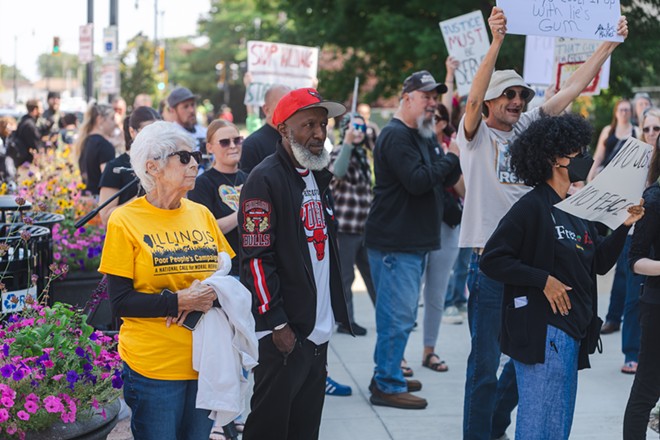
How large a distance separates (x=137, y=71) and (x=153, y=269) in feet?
146

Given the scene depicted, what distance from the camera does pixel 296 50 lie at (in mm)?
10281

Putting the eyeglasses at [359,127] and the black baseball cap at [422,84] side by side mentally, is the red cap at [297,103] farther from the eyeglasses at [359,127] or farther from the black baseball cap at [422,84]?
the eyeglasses at [359,127]

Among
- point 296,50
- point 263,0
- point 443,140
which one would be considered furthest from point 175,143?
point 263,0

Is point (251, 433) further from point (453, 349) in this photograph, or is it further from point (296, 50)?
point (296, 50)

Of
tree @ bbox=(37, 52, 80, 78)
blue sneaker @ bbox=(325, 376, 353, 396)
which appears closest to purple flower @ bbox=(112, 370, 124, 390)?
blue sneaker @ bbox=(325, 376, 353, 396)

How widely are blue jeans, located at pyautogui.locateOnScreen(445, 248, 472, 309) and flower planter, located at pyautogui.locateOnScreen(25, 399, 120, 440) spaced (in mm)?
5529

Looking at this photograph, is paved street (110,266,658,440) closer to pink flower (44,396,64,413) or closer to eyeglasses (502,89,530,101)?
pink flower (44,396,64,413)

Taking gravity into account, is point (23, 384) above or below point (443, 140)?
below

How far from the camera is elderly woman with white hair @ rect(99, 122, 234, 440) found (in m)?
3.73

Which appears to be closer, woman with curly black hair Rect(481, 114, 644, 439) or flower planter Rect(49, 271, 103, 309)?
woman with curly black hair Rect(481, 114, 644, 439)

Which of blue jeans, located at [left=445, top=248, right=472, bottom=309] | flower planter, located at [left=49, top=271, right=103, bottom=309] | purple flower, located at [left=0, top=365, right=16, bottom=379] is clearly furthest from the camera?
blue jeans, located at [left=445, top=248, right=472, bottom=309]

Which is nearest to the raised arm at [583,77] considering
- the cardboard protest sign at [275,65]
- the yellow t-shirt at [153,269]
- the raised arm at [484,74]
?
the raised arm at [484,74]

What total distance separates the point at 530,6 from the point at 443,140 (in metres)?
3.24

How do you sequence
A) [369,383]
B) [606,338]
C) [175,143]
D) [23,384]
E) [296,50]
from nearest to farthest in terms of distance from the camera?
1. [23,384]
2. [175,143]
3. [369,383]
4. [606,338]
5. [296,50]
